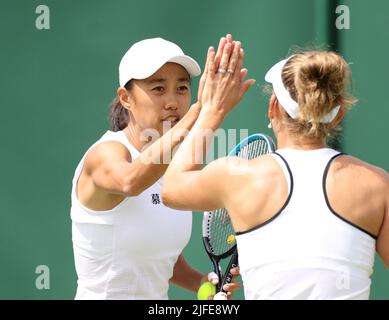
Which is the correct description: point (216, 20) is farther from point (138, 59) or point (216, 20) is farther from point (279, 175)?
point (279, 175)

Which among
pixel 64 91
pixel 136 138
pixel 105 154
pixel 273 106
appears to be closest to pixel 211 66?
pixel 273 106

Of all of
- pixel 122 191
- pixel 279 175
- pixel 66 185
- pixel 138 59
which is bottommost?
pixel 66 185

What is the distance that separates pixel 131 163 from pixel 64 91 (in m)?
1.50

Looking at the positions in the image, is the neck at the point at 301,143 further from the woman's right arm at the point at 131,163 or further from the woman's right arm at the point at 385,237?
the woman's right arm at the point at 131,163

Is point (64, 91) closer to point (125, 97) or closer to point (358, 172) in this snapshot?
point (125, 97)

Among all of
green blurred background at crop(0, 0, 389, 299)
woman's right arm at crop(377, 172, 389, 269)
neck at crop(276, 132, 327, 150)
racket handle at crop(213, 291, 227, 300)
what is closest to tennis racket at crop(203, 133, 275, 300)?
racket handle at crop(213, 291, 227, 300)

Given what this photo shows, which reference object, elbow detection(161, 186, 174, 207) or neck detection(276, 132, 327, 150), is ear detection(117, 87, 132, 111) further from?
neck detection(276, 132, 327, 150)

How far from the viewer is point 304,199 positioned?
2.22m

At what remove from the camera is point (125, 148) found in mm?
3105

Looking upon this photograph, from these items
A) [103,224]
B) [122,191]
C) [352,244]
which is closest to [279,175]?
[352,244]

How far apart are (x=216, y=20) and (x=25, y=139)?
1.03 m

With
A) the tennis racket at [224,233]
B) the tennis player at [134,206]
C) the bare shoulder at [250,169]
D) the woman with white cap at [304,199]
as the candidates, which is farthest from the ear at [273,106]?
the tennis player at [134,206]

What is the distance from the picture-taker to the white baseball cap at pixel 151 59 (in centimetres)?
315

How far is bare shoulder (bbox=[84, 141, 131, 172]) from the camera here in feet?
9.97
